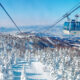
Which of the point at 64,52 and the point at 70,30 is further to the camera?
the point at 64,52

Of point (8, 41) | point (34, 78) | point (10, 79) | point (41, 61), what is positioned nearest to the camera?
point (10, 79)

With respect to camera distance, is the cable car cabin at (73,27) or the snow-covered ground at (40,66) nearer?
the cable car cabin at (73,27)

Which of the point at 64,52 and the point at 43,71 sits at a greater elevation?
the point at 64,52

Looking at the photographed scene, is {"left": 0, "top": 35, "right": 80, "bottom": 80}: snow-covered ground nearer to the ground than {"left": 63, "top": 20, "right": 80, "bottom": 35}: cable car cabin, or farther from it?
nearer to the ground

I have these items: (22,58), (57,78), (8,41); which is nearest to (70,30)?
(57,78)

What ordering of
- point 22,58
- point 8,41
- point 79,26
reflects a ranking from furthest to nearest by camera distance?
point 8,41 < point 22,58 < point 79,26

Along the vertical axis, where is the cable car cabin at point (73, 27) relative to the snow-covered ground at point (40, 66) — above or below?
above

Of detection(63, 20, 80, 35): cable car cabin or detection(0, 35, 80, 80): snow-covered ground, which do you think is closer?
detection(63, 20, 80, 35): cable car cabin

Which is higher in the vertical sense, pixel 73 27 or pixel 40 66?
pixel 73 27

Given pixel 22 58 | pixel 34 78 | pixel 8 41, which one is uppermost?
pixel 8 41

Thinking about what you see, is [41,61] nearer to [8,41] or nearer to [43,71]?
[43,71]

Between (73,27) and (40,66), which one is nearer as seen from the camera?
(73,27)
